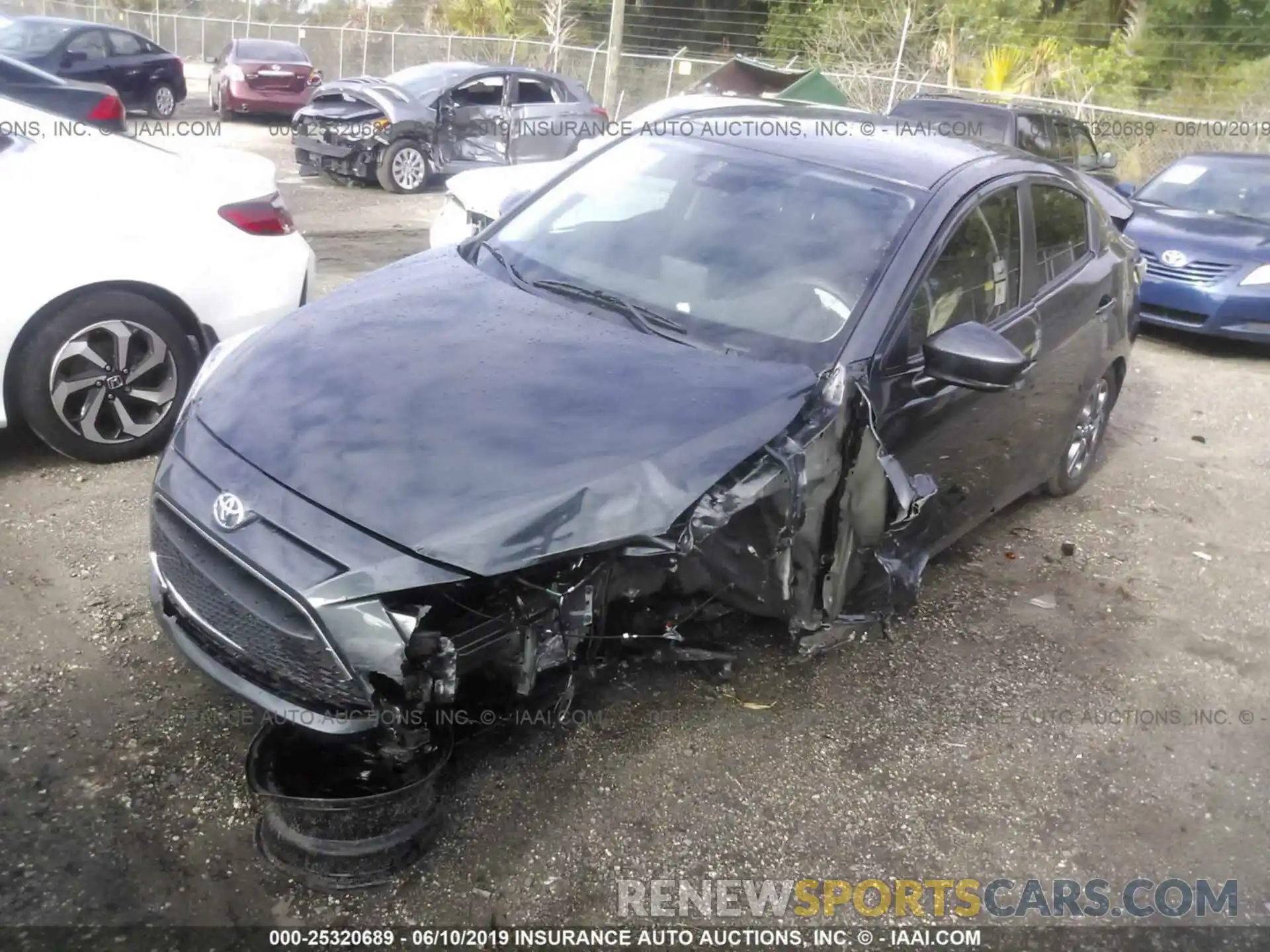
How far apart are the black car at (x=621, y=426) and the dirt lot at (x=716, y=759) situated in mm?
355

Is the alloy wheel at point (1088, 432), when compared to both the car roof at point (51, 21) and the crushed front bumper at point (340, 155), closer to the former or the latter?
the crushed front bumper at point (340, 155)

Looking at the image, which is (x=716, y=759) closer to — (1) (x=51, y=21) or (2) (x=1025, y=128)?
(2) (x=1025, y=128)

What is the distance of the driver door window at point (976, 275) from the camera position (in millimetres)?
3494

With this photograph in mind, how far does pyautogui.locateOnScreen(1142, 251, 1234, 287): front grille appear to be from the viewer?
27.9ft

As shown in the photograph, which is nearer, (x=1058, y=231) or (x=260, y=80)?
(x=1058, y=231)

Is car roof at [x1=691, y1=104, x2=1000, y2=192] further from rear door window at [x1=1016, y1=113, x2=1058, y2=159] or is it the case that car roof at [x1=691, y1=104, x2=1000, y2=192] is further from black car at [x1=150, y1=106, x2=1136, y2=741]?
rear door window at [x1=1016, y1=113, x2=1058, y2=159]

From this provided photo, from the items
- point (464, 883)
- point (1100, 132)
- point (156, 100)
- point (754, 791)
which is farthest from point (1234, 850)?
point (156, 100)

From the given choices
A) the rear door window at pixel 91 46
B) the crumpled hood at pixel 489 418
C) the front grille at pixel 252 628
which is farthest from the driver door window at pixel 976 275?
the rear door window at pixel 91 46

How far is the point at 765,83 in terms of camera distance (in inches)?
583

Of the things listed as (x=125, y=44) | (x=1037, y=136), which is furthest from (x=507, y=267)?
(x=125, y=44)

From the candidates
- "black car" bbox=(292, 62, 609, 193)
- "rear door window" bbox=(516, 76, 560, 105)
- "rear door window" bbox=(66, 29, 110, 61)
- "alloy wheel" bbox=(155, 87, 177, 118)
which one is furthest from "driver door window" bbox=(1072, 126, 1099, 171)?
"alloy wheel" bbox=(155, 87, 177, 118)

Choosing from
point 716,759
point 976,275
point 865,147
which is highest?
point 865,147

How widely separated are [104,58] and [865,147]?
50.9 feet

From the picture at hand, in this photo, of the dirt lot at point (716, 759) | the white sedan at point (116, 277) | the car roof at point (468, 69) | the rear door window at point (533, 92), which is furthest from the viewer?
the rear door window at point (533, 92)
